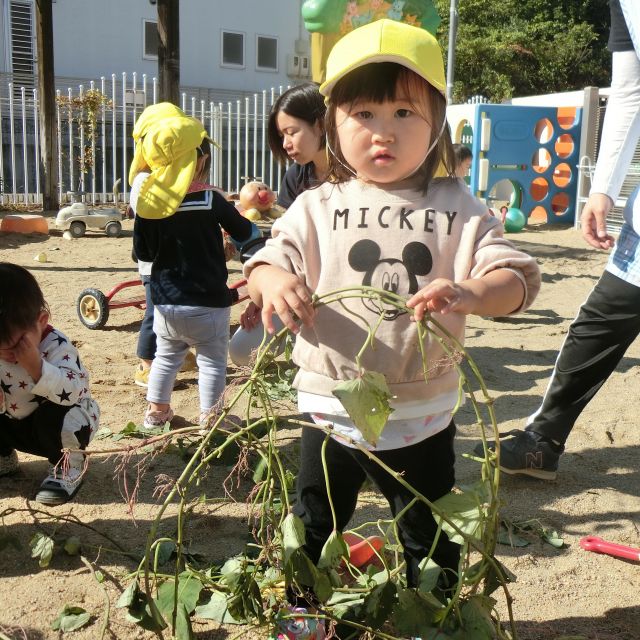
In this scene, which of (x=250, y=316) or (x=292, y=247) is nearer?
(x=292, y=247)

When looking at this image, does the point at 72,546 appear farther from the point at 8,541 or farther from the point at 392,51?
the point at 392,51

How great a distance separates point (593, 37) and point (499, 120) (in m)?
19.1

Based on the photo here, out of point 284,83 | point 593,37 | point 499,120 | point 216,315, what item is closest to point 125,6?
point 284,83

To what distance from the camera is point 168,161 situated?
3.54 m

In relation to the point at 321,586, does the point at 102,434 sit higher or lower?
lower

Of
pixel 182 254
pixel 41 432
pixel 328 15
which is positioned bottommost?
pixel 41 432

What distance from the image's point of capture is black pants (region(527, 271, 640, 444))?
2795 millimetres

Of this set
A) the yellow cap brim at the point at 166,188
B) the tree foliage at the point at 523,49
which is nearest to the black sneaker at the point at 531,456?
the yellow cap brim at the point at 166,188

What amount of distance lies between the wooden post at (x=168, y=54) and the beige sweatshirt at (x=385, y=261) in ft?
21.2

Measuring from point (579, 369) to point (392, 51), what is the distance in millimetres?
1648

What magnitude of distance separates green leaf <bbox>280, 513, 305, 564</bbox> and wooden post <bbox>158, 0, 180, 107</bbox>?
6723 mm

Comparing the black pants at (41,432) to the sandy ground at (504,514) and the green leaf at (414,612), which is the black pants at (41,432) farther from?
the green leaf at (414,612)

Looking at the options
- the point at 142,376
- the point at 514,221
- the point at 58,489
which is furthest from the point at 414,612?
the point at 514,221

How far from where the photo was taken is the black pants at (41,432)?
9.50 ft
